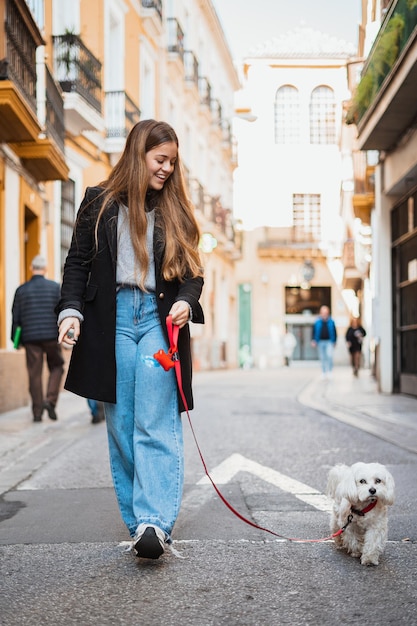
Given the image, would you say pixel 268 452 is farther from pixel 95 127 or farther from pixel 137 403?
pixel 95 127

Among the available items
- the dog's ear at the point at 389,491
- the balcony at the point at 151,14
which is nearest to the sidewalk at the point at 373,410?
the dog's ear at the point at 389,491

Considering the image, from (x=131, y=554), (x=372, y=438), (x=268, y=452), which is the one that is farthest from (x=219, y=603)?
(x=372, y=438)

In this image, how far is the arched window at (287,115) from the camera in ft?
151

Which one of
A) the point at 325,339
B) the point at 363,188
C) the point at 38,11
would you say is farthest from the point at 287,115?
the point at 38,11

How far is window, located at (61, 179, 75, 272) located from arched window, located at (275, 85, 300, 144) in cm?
2889

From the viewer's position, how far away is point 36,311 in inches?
421

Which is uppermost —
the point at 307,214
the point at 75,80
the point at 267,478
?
the point at 307,214

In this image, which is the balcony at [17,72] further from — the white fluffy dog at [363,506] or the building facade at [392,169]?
the white fluffy dog at [363,506]

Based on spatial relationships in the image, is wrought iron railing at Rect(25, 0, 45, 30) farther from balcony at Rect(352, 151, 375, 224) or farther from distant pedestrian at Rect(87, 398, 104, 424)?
distant pedestrian at Rect(87, 398, 104, 424)

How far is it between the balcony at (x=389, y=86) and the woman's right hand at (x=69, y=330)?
284 inches

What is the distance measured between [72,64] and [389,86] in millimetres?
7461

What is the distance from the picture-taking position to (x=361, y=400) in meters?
13.9

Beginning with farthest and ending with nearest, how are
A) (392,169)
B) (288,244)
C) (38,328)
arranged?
(288,244) < (392,169) < (38,328)

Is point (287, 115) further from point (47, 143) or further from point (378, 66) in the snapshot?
point (378, 66)
